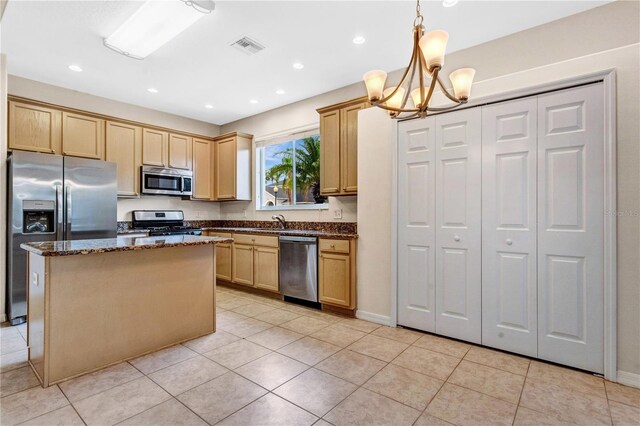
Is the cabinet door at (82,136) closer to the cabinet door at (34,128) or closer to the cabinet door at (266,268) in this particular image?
the cabinet door at (34,128)

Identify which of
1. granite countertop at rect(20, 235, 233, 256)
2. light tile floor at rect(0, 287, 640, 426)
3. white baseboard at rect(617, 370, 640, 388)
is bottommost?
light tile floor at rect(0, 287, 640, 426)

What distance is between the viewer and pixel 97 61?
11.5 ft

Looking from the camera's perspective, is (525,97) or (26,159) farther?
(26,159)

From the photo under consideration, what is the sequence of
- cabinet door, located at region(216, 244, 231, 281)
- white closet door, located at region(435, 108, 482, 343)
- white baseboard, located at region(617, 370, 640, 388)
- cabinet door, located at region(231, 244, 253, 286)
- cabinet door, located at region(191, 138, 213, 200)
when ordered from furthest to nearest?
1. cabinet door, located at region(191, 138, 213, 200)
2. cabinet door, located at region(216, 244, 231, 281)
3. cabinet door, located at region(231, 244, 253, 286)
4. white closet door, located at region(435, 108, 482, 343)
5. white baseboard, located at region(617, 370, 640, 388)

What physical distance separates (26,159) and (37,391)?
8.54ft

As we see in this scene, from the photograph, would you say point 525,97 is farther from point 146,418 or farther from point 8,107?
point 8,107

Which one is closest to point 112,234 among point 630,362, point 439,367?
point 439,367

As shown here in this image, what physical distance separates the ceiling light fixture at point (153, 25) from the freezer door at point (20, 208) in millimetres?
1629

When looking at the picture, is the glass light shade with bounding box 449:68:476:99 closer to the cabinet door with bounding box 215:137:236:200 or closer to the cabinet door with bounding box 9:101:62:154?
the cabinet door with bounding box 215:137:236:200

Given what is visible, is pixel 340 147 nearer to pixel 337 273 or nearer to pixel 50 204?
pixel 337 273

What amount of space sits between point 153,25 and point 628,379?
4611 millimetres

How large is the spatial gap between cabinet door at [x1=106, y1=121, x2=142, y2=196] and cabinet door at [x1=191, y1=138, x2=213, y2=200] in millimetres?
931

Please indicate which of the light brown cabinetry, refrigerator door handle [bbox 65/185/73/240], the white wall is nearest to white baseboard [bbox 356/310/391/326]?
the white wall

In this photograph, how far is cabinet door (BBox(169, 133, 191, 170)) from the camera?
207 inches
